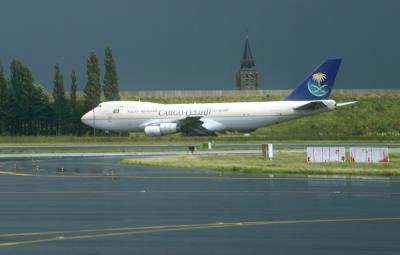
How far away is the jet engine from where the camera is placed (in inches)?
3172

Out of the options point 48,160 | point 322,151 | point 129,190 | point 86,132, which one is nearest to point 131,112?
point 86,132

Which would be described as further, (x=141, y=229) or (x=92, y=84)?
(x=92, y=84)

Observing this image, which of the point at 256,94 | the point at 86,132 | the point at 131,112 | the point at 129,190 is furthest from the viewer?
the point at 256,94

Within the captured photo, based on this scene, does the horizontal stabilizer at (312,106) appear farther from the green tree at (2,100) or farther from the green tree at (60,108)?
the green tree at (2,100)

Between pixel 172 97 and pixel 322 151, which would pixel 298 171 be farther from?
pixel 172 97

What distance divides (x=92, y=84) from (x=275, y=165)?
6885 centimetres

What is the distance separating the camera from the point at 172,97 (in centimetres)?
12431

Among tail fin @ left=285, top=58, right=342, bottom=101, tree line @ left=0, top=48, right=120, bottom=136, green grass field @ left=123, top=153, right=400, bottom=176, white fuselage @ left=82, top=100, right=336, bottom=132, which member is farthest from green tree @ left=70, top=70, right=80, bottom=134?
green grass field @ left=123, top=153, right=400, bottom=176

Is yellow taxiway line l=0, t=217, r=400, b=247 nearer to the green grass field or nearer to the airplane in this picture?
the green grass field

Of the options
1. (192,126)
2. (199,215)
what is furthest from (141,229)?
(192,126)

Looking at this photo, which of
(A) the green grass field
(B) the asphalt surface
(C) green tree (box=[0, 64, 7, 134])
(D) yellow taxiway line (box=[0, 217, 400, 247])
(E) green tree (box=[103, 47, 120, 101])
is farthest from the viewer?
(E) green tree (box=[103, 47, 120, 101])

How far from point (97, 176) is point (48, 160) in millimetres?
14427

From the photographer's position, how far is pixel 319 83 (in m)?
80.6

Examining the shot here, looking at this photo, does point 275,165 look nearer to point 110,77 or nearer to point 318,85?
point 318,85
